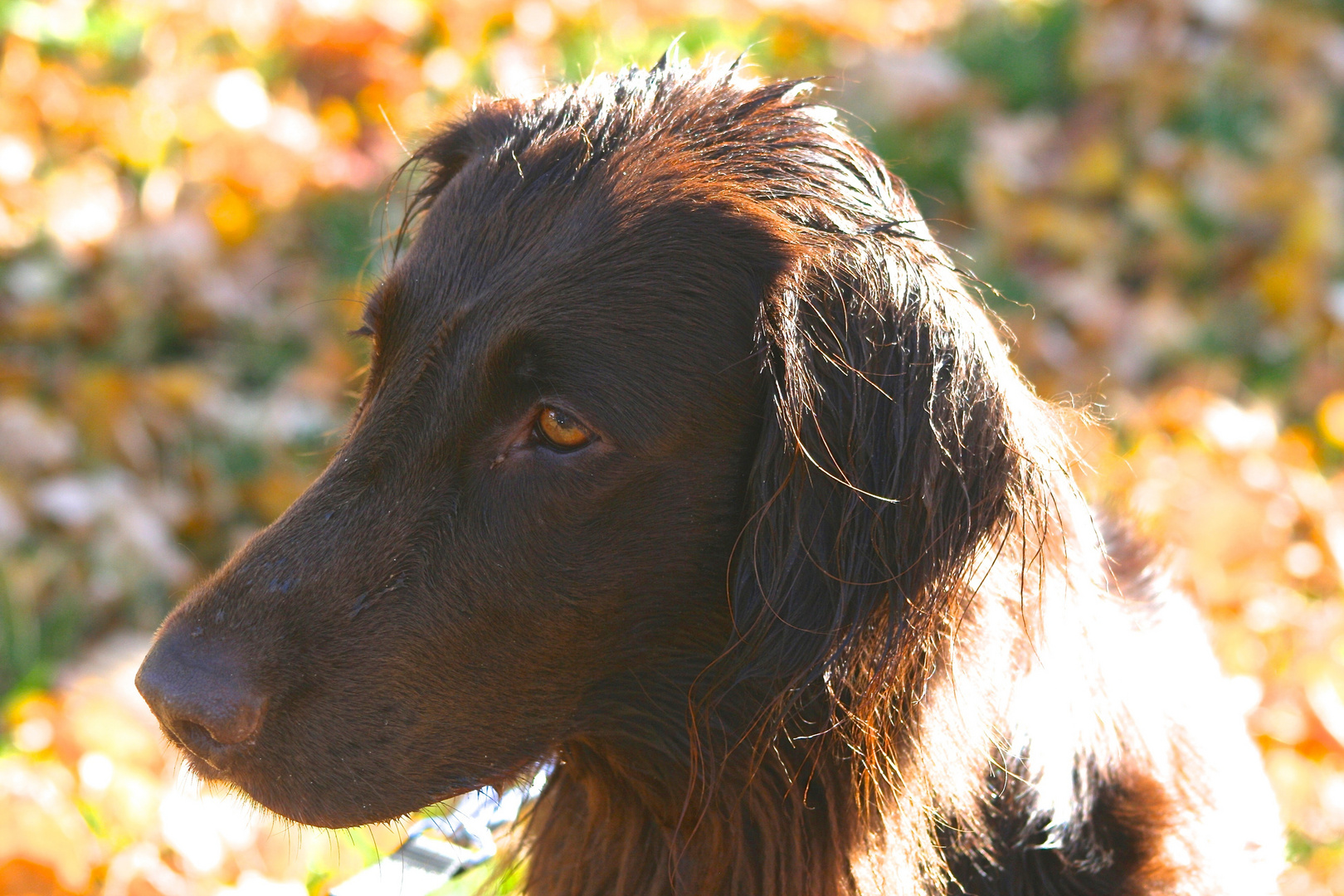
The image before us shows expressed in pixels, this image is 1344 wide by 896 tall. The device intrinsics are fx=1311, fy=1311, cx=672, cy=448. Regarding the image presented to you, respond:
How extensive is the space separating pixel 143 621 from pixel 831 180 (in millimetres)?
2552

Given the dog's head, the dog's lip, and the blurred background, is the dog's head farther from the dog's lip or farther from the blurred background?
the blurred background

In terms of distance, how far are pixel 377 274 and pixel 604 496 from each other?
6.34 ft

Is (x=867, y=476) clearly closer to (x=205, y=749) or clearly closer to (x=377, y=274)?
(x=205, y=749)

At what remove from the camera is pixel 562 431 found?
1.85 meters

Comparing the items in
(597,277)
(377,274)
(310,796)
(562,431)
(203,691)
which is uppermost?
(377,274)

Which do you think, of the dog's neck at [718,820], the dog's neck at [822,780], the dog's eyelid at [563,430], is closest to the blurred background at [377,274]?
the dog's neck at [718,820]

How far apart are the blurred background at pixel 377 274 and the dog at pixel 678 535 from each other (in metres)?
0.92

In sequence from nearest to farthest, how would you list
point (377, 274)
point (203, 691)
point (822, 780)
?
point (203, 691) < point (822, 780) < point (377, 274)

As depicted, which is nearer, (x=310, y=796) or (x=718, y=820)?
(x=310, y=796)

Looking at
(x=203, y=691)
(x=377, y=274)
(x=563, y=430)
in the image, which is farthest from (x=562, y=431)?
(x=377, y=274)

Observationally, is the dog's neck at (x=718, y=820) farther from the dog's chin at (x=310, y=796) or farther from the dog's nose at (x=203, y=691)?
the dog's nose at (x=203, y=691)

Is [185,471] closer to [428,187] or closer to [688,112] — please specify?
[428,187]

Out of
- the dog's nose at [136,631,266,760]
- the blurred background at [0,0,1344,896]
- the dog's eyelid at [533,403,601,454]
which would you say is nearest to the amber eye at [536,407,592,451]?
the dog's eyelid at [533,403,601,454]

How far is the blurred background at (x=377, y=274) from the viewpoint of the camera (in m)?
3.26
